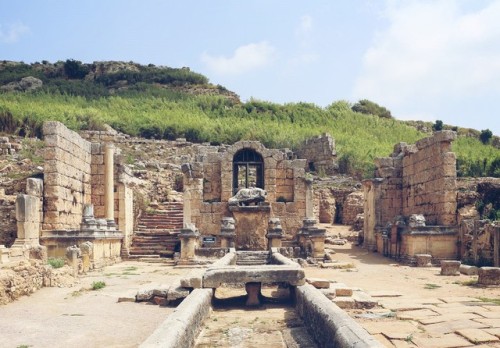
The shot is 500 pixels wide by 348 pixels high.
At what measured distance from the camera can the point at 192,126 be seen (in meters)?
38.1

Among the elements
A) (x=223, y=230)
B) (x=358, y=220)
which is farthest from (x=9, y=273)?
(x=358, y=220)

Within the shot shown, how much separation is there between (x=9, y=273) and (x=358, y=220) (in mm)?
19489

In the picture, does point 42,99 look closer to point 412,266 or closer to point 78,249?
point 78,249

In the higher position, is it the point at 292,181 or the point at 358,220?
the point at 292,181

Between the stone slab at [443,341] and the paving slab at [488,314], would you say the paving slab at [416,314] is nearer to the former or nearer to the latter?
the paving slab at [488,314]

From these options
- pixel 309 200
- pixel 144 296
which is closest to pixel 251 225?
pixel 309 200

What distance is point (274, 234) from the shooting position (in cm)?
1830

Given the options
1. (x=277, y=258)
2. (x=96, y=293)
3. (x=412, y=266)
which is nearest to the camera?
(x=96, y=293)

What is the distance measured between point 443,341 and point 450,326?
2.88 ft

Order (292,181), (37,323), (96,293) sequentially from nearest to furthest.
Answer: (37,323)
(96,293)
(292,181)

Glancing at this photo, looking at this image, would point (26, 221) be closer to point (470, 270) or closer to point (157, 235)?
point (157, 235)

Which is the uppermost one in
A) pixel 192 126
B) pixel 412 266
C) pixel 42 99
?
pixel 42 99

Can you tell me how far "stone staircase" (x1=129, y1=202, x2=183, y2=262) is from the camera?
20.0 meters

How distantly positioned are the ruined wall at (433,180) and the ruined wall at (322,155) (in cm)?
1259
